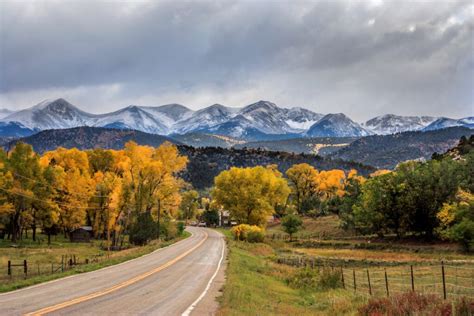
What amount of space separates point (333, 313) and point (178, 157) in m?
49.2

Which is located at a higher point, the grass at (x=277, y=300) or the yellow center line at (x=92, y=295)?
the yellow center line at (x=92, y=295)

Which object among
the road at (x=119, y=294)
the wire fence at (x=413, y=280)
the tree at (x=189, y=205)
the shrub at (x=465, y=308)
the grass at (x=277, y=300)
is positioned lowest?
the wire fence at (x=413, y=280)

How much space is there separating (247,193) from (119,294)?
60.5 m

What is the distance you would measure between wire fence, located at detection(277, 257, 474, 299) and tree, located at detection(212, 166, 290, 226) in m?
31.2

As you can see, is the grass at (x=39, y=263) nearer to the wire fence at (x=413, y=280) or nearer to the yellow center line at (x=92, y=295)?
the yellow center line at (x=92, y=295)

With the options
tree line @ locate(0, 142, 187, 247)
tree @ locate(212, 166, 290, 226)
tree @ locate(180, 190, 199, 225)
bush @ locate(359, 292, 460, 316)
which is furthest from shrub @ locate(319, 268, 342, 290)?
tree @ locate(180, 190, 199, 225)

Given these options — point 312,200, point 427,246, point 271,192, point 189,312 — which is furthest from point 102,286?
point 312,200

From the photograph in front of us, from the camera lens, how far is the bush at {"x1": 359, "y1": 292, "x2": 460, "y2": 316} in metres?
13.6

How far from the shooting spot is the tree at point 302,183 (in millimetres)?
117438

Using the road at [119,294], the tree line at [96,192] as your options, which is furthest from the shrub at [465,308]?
the tree line at [96,192]

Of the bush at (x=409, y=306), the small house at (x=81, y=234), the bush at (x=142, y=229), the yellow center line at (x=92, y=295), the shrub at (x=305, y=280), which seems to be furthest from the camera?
the small house at (x=81, y=234)

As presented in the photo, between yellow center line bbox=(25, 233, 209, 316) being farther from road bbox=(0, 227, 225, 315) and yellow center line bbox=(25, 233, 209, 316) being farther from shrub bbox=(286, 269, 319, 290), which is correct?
shrub bbox=(286, 269, 319, 290)

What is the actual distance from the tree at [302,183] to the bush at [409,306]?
333 ft

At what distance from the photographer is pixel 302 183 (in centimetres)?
12044
